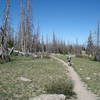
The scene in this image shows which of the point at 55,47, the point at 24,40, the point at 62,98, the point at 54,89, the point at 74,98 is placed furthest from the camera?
the point at 55,47

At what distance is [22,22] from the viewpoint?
1587 inches

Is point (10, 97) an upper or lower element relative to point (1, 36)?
lower

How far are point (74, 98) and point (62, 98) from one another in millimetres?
1000

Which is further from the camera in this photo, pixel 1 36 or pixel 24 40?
pixel 24 40

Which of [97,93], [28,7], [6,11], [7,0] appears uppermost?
[28,7]

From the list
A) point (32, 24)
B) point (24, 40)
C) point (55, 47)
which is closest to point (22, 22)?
point (32, 24)

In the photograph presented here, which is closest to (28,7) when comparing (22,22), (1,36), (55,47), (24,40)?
(22,22)

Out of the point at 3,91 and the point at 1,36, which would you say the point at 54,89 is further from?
the point at 1,36

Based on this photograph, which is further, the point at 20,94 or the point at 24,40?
the point at 24,40

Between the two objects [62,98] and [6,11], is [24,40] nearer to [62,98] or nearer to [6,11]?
[6,11]

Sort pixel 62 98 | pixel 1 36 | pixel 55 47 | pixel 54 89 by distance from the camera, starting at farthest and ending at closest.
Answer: pixel 55 47 → pixel 1 36 → pixel 54 89 → pixel 62 98

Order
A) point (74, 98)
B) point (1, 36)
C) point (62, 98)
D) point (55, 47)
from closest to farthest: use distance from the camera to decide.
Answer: point (62, 98) < point (74, 98) < point (1, 36) < point (55, 47)

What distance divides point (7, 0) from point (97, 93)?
21846 millimetres

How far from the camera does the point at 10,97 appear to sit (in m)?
6.66
